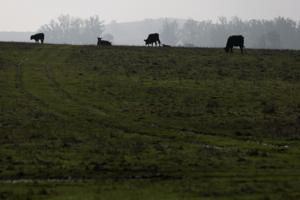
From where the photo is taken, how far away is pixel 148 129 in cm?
2869

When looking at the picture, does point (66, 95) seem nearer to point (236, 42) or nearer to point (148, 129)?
point (148, 129)

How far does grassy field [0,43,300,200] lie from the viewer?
18406 mm

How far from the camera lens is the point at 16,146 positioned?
79.4 ft

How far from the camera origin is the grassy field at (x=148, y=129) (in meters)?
18.4

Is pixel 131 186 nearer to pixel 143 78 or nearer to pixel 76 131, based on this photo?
pixel 76 131

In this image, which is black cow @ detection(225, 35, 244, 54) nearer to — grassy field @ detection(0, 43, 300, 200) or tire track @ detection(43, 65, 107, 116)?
grassy field @ detection(0, 43, 300, 200)

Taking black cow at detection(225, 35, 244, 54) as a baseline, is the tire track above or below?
below

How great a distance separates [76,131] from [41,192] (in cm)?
1049

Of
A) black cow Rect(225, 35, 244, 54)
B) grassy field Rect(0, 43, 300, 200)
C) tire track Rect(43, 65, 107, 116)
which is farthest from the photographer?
black cow Rect(225, 35, 244, 54)

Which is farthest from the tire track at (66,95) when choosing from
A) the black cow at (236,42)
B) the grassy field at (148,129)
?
the black cow at (236,42)

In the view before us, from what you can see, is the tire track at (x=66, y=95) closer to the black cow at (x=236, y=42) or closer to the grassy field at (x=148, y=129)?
the grassy field at (x=148, y=129)

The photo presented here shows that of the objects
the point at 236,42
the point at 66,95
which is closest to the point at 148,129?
the point at 66,95

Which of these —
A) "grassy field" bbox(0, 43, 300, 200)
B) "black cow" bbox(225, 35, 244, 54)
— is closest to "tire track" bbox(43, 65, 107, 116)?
"grassy field" bbox(0, 43, 300, 200)

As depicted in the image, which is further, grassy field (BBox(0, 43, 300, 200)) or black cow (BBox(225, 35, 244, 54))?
black cow (BBox(225, 35, 244, 54))
